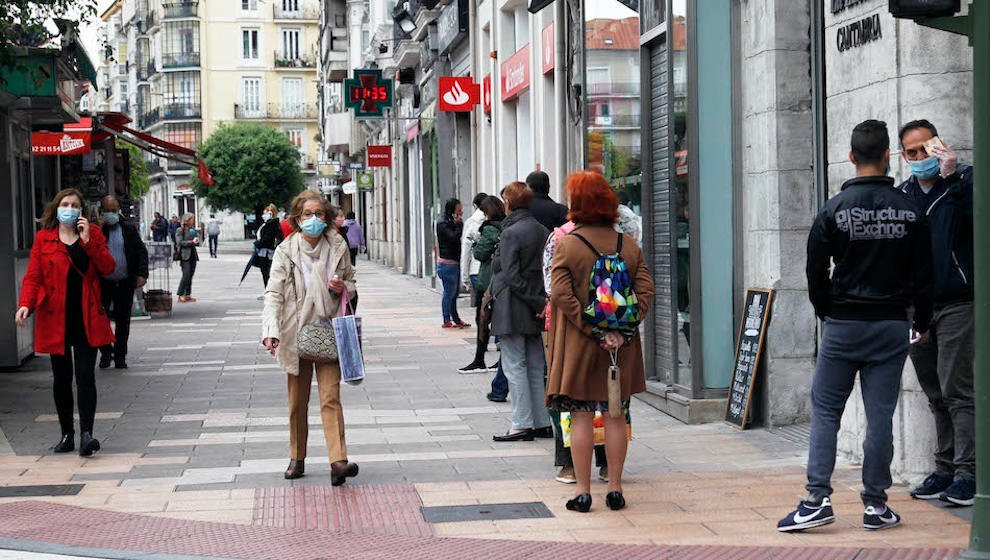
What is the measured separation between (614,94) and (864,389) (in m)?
6.91

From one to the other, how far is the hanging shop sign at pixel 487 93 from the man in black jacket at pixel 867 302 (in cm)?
1750

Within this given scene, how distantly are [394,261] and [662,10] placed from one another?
106 feet

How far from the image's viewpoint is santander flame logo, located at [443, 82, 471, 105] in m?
25.0

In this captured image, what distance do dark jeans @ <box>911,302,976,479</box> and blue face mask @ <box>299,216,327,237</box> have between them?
11.5 ft

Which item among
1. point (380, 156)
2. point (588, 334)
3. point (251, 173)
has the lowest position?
point (588, 334)

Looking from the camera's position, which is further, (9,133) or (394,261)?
(394,261)

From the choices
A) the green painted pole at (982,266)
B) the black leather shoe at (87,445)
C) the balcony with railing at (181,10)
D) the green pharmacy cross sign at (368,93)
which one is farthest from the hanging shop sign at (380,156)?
the balcony with railing at (181,10)

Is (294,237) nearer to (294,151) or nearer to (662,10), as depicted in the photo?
(662,10)

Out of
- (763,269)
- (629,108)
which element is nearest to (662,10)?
(629,108)

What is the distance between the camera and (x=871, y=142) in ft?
21.3

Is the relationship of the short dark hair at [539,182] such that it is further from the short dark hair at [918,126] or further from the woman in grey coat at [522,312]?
the short dark hair at [918,126]

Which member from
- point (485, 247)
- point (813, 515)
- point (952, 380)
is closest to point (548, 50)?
point (485, 247)

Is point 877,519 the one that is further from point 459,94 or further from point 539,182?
point 459,94

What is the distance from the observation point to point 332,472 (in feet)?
27.1
